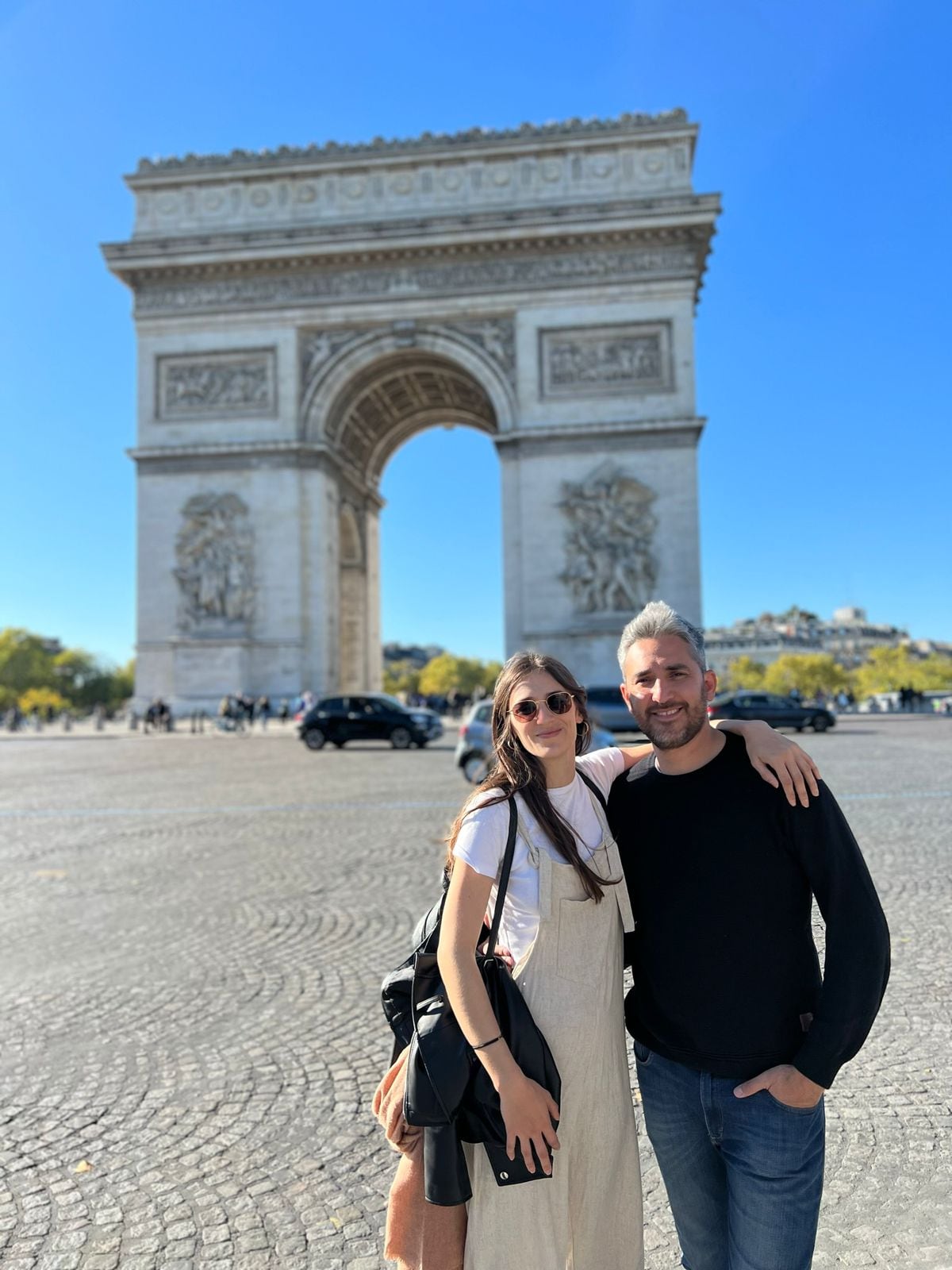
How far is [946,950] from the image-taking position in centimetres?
423

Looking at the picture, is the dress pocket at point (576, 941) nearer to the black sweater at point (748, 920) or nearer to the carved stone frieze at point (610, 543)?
the black sweater at point (748, 920)

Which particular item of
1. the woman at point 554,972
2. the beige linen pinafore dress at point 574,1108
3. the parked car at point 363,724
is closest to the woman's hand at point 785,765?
the woman at point 554,972

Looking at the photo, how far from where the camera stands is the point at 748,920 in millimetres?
1630

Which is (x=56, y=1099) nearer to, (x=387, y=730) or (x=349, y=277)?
(x=387, y=730)

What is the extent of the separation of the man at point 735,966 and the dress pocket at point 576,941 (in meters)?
0.12

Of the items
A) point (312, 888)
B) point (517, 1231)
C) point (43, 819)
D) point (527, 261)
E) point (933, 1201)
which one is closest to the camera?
point (517, 1231)

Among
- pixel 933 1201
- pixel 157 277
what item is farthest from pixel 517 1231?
pixel 157 277

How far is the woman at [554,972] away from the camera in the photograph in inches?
61.9

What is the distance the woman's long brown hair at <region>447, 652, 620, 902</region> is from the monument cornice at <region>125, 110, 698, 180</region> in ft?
85.1

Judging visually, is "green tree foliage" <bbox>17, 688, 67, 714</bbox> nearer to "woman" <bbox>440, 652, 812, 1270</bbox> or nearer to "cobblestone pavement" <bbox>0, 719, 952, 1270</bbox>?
"cobblestone pavement" <bbox>0, 719, 952, 1270</bbox>

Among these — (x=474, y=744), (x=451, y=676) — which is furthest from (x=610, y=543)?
(x=451, y=676)

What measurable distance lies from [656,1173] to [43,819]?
808 cm

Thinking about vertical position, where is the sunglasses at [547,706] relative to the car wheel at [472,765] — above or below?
above

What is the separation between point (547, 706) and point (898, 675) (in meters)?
69.9
